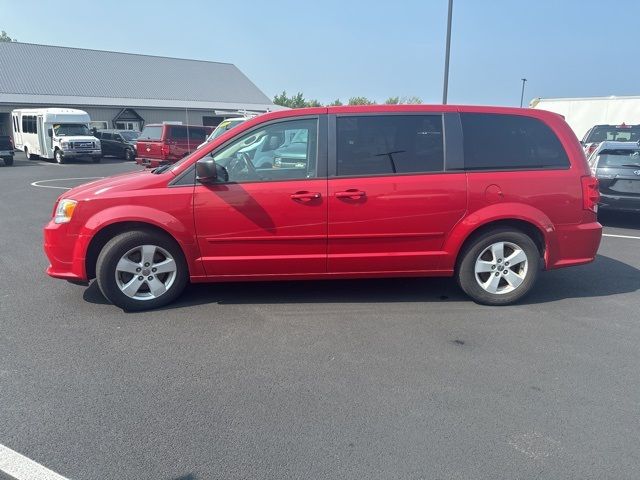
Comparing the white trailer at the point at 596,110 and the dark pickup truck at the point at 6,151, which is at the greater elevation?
the white trailer at the point at 596,110

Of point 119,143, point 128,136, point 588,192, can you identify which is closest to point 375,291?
point 588,192

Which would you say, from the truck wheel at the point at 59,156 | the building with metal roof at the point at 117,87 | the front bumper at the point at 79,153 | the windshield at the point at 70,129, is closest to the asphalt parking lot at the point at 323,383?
the front bumper at the point at 79,153

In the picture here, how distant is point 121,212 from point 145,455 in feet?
8.02

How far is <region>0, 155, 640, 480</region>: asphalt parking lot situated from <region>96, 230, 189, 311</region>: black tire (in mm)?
129

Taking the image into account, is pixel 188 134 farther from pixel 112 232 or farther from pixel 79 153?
pixel 112 232

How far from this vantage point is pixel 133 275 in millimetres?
4715

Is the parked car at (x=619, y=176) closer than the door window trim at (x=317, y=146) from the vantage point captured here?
No

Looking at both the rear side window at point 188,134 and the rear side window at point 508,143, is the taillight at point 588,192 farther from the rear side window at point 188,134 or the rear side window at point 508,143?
the rear side window at point 188,134

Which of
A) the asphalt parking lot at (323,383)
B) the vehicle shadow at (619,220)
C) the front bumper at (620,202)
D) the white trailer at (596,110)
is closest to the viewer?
the asphalt parking lot at (323,383)

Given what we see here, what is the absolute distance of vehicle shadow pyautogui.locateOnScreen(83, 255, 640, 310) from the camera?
16.7 feet

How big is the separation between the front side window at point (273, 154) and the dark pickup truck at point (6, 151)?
74.9 feet

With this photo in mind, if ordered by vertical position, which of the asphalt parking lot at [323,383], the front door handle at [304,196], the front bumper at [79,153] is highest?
the front bumper at [79,153]

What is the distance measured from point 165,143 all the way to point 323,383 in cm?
1662

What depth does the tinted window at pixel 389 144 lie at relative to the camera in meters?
4.71
